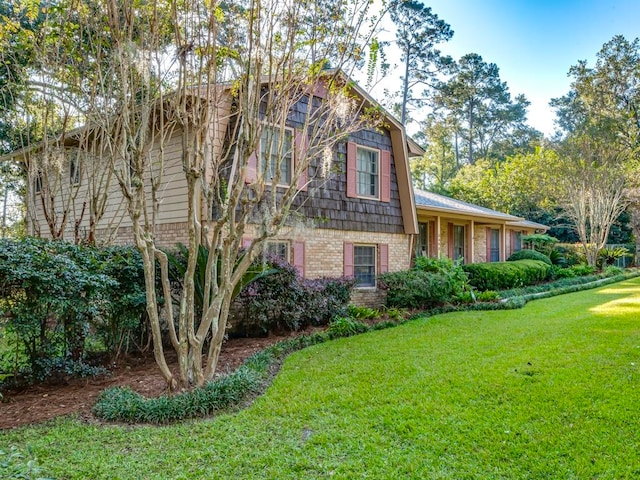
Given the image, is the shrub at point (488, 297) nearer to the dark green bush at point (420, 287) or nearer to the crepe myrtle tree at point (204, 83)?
the dark green bush at point (420, 287)

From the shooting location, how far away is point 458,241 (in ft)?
61.3

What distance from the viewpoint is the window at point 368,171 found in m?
11.5

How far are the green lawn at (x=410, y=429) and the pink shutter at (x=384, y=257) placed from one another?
5674 millimetres

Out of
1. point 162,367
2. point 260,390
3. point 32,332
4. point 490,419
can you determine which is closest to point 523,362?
point 490,419

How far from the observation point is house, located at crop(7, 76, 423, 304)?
29.3ft

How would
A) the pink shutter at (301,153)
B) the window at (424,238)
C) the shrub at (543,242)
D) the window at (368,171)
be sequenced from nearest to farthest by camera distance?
the pink shutter at (301,153) < the window at (368,171) < the window at (424,238) < the shrub at (543,242)

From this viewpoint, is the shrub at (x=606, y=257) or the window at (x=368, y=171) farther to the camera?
the shrub at (x=606, y=257)

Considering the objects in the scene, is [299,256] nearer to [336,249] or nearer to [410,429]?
[336,249]

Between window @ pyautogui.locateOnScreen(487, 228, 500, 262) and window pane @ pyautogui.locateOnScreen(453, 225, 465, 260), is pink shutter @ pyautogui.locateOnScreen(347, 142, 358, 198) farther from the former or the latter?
window @ pyautogui.locateOnScreen(487, 228, 500, 262)

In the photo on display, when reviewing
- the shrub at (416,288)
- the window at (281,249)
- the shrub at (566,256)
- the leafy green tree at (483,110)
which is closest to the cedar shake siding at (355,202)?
the window at (281,249)

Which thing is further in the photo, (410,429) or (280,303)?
(280,303)

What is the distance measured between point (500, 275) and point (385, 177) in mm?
5985

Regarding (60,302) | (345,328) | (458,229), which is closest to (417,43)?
(458,229)

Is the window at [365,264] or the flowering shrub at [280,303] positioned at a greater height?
the window at [365,264]
